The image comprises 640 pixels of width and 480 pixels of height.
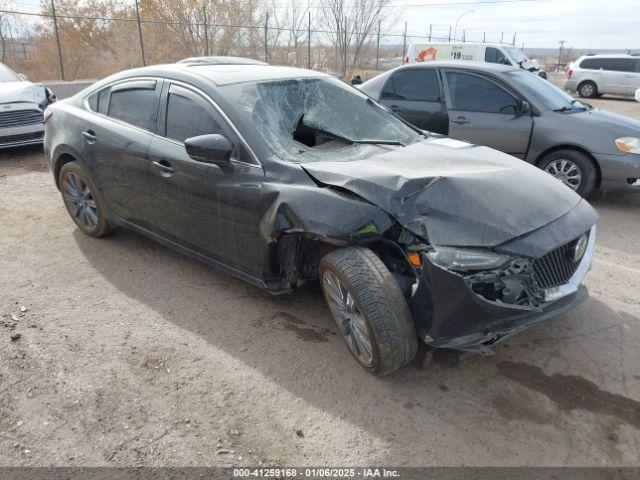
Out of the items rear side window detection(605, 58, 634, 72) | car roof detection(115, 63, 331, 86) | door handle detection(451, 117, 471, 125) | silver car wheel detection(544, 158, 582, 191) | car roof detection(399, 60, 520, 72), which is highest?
rear side window detection(605, 58, 634, 72)

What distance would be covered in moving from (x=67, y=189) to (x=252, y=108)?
243 centimetres

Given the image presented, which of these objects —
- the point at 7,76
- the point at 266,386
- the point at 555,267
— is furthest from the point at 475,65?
the point at 7,76

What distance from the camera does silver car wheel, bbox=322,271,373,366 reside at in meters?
2.85

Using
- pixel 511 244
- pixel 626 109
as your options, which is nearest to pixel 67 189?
pixel 511 244

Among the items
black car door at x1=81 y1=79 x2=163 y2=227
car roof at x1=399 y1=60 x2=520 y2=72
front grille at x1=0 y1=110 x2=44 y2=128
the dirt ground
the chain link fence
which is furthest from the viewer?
the chain link fence

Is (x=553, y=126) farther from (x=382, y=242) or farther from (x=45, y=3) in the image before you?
(x=45, y=3)

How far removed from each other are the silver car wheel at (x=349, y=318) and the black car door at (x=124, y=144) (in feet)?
5.90

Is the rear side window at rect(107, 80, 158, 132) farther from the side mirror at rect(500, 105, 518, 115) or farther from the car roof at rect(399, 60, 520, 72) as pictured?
the side mirror at rect(500, 105, 518, 115)

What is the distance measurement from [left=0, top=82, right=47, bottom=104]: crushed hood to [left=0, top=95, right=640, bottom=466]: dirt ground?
5.04m

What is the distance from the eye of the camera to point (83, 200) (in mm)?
4750

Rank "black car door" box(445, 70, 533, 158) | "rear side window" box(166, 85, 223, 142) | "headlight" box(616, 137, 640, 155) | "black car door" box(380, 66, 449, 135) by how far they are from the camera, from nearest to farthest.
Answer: "rear side window" box(166, 85, 223, 142) → "headlight" box(616, 137, 640, 155) → "black car door" box(445, 70, 533, 158) → "black car door" box(380, 66, 449, 135)

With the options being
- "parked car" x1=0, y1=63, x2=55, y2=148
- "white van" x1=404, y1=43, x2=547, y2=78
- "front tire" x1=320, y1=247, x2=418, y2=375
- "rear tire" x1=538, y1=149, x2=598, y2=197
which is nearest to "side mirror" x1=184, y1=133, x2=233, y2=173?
"front tire" x1=320, y1=247, x2=418, y2=375

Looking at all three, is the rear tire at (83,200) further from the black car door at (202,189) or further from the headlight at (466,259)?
the headlight at (466,259)

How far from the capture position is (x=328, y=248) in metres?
3.18
